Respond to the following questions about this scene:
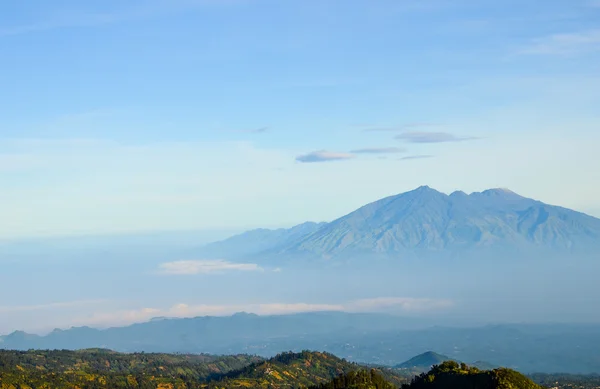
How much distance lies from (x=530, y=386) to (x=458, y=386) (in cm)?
1678

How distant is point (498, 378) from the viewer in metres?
181

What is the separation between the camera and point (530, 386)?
19162cm

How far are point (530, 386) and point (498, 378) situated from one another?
605 inches

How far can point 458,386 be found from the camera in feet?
630

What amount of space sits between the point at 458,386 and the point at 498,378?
13.7 metres
